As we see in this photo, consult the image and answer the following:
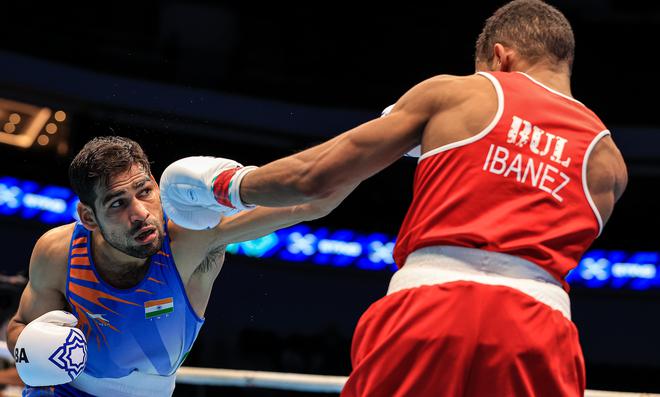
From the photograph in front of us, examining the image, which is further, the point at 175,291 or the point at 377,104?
the point at 377,104

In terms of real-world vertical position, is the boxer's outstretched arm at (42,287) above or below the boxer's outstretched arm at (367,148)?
below

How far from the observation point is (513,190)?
1.82 metres

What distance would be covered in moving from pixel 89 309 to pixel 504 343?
174cm

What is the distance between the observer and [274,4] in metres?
10.7

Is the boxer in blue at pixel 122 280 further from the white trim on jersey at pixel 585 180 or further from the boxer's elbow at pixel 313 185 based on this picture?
the white trim on jersey at pixel 585 180

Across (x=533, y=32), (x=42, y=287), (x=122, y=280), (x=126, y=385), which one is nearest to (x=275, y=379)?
(x=126, y=385)

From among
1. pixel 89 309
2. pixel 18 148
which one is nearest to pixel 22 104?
pixel 18 148

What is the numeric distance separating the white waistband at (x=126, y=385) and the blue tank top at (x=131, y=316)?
2cm

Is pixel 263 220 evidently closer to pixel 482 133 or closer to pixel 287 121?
pixel 482 133

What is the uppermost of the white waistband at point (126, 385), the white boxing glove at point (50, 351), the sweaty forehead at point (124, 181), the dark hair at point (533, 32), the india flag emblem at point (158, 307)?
the dark hair at point (533, 32)

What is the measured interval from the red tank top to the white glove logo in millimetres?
1407

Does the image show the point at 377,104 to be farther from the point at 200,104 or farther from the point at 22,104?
the point at 22,104

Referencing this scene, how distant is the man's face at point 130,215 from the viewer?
2.83 metres

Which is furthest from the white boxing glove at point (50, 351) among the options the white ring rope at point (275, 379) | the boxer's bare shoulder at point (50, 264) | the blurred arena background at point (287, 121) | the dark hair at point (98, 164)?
the blurred arena background at point (287, 121)
